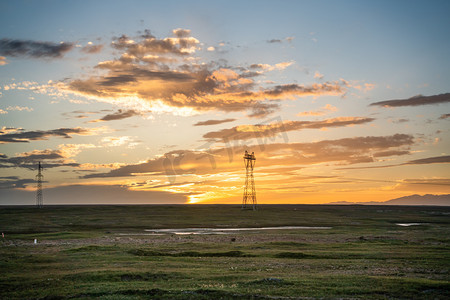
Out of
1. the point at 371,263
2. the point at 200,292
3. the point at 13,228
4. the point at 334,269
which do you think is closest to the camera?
the point at 200,292

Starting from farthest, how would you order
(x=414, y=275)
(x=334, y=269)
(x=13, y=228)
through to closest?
(x=13, y=228), (x=334, y=269), (x=414, y=275)

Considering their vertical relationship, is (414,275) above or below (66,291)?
below

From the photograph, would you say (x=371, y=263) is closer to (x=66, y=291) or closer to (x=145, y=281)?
(x=145, y=281)

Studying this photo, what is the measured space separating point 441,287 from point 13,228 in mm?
97518

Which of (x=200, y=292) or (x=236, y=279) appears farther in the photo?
(x=236, y=279)

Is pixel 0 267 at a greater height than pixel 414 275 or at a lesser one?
greater

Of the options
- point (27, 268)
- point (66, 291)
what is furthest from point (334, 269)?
point (27, 268)

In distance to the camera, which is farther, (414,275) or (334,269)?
(334,269)

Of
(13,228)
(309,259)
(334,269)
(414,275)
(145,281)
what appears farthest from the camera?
(13,228)

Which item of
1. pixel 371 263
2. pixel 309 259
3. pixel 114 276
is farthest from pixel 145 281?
pixel 371 263

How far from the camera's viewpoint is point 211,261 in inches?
1607

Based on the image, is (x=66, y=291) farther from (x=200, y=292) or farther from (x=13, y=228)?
(x=13, y=228)

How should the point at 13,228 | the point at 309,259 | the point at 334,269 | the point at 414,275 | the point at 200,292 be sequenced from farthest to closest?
the point at 13,228 → the point at 309,259 → the point at 334,269 → the point at 414,275 → the point at 200,292

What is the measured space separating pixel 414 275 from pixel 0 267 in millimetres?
38956
